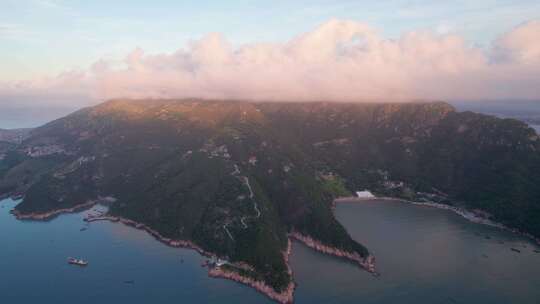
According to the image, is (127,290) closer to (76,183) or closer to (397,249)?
(397,249)

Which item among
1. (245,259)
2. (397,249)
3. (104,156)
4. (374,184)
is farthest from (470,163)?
(104,156)

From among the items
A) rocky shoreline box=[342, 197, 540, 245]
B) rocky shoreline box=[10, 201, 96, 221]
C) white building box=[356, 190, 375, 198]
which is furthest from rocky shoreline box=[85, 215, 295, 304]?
rocky shoreline box=[342, 197, 540, 245]

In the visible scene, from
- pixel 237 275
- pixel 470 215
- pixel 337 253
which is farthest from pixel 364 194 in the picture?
pixel 237 275

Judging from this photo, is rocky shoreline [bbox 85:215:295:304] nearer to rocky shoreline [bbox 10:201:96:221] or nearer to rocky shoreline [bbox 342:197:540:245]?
rocky shoreline [bbox 10:201:96:221]

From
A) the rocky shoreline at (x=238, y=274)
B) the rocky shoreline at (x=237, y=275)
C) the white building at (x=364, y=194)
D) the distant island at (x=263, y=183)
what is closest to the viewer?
the rocky shoreline at (x=237, y=275)

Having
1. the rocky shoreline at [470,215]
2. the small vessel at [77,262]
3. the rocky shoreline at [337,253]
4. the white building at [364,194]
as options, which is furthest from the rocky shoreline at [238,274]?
the white building at [364,194]

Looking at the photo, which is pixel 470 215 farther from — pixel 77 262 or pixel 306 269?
pixel 77 262

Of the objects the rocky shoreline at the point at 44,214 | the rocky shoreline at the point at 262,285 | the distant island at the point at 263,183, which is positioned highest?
the distant island at the point at 263,183

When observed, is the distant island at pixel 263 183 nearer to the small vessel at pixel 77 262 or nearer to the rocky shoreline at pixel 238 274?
the rocky shoreline at pixel 238 274
